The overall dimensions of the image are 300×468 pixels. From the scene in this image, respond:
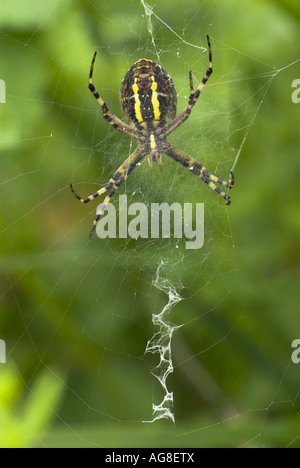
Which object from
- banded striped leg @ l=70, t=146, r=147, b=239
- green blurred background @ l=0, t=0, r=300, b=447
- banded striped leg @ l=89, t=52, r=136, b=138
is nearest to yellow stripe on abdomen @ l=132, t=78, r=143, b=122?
banded striped leg @ l=89, t=52, r=136, b=138

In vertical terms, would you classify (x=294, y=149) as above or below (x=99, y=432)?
above

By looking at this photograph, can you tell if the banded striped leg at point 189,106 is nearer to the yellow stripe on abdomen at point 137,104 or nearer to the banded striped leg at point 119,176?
the yellow stripe on abdomen at point 137,104

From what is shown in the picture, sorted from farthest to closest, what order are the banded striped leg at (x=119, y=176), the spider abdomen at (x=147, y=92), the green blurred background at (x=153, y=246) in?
the banded striped leg at (x=119, y=176) → the green blurred background at (x=153, y=246) → the spider abdomen at (x=147, y=92)

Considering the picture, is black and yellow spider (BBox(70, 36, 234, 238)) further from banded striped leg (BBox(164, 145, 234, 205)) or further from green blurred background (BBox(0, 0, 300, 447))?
green blurred background (BBox(0, 0, 300, 447))

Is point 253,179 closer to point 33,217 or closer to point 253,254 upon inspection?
point 253,254

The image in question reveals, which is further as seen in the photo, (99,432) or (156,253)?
(156,253)

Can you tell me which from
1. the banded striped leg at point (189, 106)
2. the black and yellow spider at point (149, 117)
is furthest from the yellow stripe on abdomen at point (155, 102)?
the banded striped leg at point (189, 106)

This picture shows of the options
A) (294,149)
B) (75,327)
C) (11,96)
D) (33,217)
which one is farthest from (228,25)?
(75,327)

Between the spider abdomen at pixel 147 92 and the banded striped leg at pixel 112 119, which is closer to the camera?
the spider abdomen at pixel 147 92

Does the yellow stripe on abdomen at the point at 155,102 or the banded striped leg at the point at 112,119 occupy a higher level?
the banded striped leg at the point at 112,119
